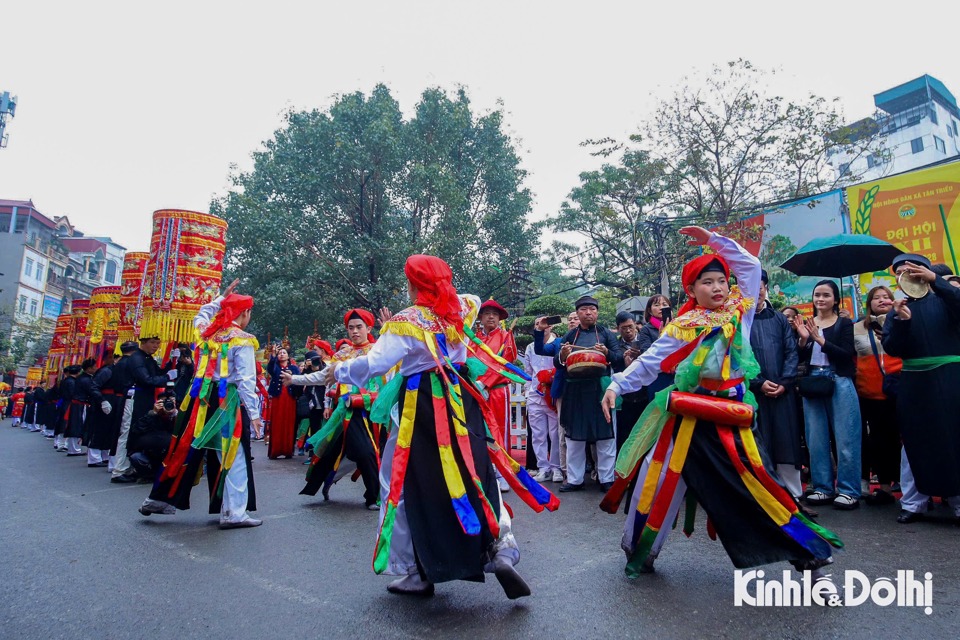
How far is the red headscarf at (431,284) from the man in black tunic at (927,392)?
3189 mm

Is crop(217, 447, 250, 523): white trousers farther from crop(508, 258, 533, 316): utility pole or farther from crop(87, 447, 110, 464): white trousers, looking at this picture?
crop(508, 258, 533, 316): utility pole

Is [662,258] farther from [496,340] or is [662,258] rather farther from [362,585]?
[362,585]

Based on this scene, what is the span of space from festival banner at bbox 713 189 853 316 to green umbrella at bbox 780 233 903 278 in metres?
8.65

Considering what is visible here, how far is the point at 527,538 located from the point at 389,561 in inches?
59.6

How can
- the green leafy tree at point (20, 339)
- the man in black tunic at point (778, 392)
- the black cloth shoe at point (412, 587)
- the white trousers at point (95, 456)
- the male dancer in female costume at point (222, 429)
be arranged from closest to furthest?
the black cloth shoe at point (412, 587) < the man in black tunic at point (778, 392) < the male dancer in female costume at point (222, 429) < the white trousers at point (95, 456) < the green leafy tree at point (20, 339)

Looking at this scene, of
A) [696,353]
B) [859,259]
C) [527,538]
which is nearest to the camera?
[696,353]

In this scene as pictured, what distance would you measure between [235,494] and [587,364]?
3446 millimetres

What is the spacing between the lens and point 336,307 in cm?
1877

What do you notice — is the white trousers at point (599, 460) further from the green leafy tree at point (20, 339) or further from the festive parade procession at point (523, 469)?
the green leafy tree at point (20, 339)

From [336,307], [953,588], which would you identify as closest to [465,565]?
[953,588]

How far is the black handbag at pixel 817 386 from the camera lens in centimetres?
520

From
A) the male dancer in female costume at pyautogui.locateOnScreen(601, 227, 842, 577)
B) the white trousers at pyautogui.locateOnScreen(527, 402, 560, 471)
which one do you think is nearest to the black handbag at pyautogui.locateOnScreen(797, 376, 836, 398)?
the male dancer in female costume at pyautogui.locateOnScreen(601, 227, 842, 577)

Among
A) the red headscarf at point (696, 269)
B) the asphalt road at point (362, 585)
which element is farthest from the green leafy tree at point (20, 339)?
the red headscarf at point (696, 269)

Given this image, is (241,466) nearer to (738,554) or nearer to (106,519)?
(106,519)
